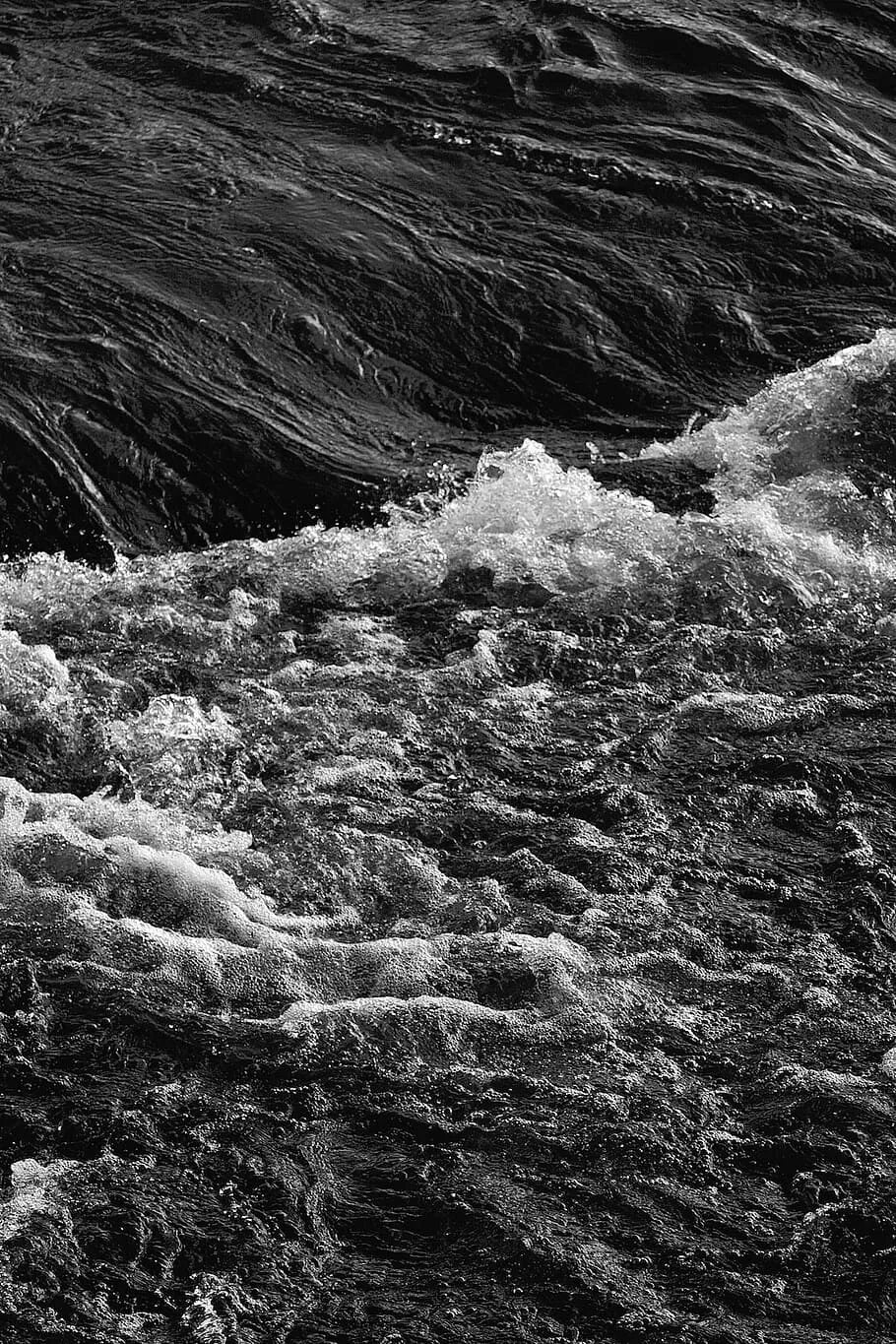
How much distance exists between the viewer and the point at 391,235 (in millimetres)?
6973

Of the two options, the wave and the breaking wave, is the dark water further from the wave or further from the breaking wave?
the breaking wave

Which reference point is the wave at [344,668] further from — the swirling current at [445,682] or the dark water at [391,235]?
the dark water at [391,235]

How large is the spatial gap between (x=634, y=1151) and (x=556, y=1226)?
280 millimetres

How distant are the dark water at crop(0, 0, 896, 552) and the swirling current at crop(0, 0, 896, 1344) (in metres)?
0.03

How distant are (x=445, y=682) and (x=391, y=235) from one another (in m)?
3.17

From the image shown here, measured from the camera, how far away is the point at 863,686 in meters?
4.76

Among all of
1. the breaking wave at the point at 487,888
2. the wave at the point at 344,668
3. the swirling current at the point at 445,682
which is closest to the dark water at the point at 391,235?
the swirling current at the point at 445,682

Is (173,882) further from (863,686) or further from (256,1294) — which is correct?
(863,686)

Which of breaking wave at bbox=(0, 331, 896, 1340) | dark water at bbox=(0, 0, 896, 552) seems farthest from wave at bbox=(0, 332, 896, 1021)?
dark water at bbox=(0, 0, 896, 552)

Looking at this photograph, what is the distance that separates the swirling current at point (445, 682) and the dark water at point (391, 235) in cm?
3

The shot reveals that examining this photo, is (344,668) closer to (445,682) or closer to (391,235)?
(445,682)

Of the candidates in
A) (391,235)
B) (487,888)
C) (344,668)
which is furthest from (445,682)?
(391,235)

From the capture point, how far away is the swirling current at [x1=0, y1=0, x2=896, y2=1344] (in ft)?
10.4

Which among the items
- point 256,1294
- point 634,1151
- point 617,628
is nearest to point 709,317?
point 617,628
